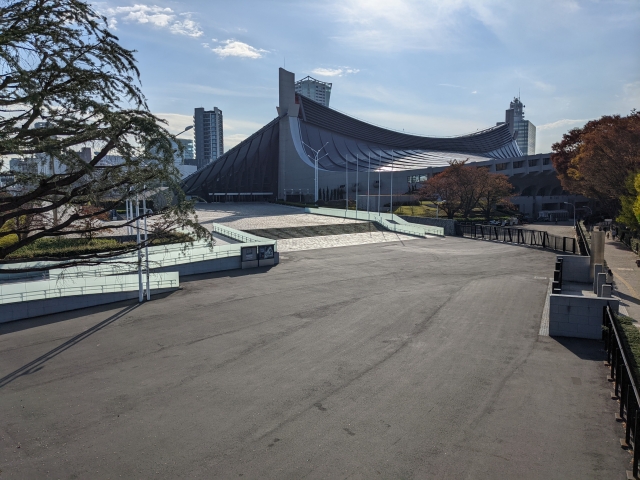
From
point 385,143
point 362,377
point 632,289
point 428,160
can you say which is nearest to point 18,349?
point 362,377

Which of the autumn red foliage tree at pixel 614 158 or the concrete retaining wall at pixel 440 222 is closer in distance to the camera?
the autumn red foliage tree at pixel 614 158

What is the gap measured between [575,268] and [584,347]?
7917 millimetres

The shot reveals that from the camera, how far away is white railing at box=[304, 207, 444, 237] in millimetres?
35062

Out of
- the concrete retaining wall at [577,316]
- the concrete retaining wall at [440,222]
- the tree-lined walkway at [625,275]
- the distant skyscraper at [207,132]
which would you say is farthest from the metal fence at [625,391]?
the distant skyscraper at [207,132]

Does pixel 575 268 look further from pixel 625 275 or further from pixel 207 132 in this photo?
pixel 207 132

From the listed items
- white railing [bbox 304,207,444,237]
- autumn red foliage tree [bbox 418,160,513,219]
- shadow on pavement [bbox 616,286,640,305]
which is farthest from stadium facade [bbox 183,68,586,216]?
shadow on pavement [bbox 616,286,640,305]

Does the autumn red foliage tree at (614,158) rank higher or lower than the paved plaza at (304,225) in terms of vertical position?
higher

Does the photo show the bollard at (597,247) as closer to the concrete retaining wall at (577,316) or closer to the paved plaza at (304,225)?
the concrete retaining wall at (577,316)

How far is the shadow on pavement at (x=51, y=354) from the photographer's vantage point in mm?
9219

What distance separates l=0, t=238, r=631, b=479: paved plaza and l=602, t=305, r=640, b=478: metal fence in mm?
244

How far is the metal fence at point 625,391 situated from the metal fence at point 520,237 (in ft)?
55.7

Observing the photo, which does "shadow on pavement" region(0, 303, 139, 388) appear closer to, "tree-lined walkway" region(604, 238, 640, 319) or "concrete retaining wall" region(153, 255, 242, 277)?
"concrete retaining wall" region(153, 255, 242, 277)

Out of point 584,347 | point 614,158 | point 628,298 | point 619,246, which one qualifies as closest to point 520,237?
point 619,246

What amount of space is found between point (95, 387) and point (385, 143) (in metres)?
69.8
